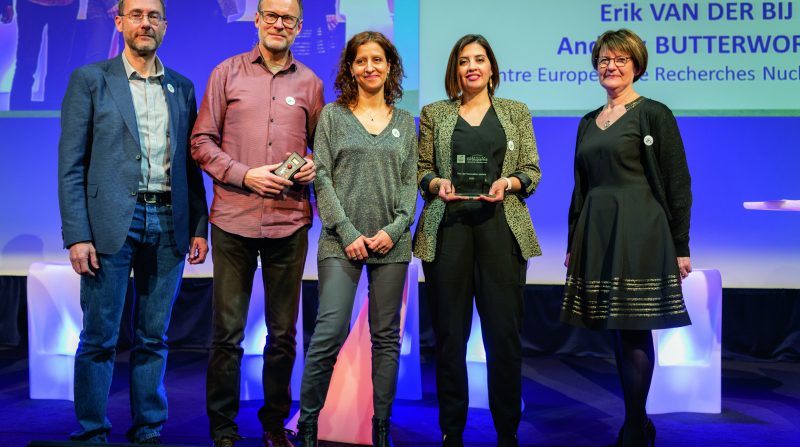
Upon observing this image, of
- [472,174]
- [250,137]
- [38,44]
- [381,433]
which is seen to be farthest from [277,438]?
[38,44]

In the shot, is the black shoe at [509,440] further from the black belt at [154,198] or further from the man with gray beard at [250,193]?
the black belt at [154,198]

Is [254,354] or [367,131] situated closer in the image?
[367,131]

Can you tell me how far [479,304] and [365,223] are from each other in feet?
1.63

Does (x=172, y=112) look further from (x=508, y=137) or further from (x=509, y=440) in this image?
(x=509, y=440)

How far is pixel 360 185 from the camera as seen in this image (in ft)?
8.42

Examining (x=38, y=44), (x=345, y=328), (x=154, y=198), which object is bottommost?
(x=345, y=328)

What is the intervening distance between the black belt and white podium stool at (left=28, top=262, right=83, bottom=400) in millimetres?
1375

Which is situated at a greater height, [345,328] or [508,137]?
[508,137]

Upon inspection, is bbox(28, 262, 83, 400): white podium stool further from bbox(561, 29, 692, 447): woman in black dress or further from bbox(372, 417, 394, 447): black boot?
bbox(561, 29, 692, 447): woman in black dress

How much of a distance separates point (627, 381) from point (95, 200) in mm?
2008

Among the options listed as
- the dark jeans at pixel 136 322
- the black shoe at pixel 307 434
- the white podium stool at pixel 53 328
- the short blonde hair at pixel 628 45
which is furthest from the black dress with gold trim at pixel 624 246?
the white podium stool at pixel 53 328

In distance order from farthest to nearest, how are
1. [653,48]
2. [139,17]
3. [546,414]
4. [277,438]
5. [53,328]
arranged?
[653,48] → [53,328] → [546,414] → [277,438] → [139,17]

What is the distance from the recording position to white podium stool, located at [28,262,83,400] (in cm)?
371

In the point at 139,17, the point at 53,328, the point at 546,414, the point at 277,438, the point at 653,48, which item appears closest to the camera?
the point at 139,17
